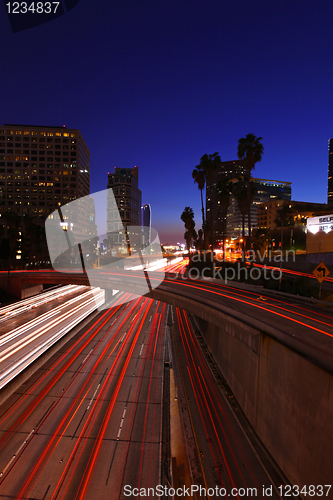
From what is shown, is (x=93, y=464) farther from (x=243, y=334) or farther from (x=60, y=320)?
(x=60, y=320)

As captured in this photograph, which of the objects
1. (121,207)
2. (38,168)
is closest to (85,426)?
(38,168)

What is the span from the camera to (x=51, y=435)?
44.8 ft

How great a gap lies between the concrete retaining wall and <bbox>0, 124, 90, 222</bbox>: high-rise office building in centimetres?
11211

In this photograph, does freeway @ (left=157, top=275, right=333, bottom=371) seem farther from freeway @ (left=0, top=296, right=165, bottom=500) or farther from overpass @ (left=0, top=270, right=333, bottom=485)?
freeway @ (left=0, top=296, right=165, bottom=500)

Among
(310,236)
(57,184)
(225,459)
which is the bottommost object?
(225,459)

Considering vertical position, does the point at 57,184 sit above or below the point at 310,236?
above

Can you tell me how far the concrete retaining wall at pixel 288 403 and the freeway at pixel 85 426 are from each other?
20.9 feet

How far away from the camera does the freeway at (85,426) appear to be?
1119 cm

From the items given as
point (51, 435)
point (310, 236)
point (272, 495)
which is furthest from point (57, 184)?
point (272, 495)

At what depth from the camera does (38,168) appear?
359 ft

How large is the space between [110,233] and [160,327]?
148 metres
